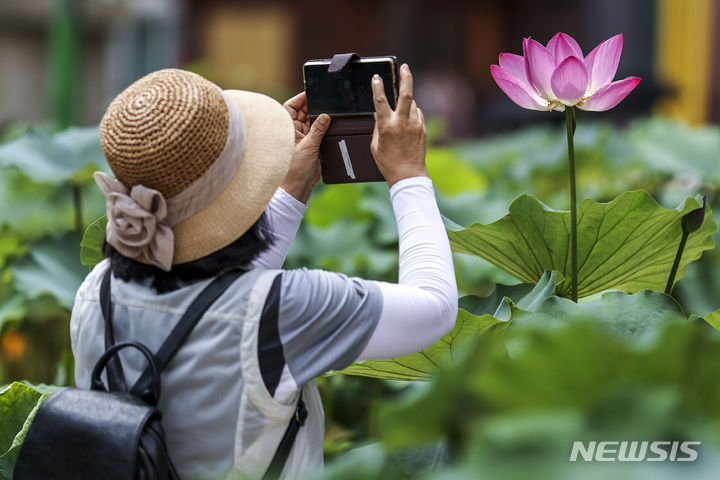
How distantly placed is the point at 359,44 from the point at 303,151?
979 cm

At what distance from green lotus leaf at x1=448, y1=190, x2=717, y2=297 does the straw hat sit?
1.39ft

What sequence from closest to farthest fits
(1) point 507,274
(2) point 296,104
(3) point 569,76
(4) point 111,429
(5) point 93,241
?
(4) point 111,429 → (3) point 569,76 → (2) point 296,104 → (5) point 93,241 → (1) point 507,274

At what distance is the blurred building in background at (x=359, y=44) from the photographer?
519 cm

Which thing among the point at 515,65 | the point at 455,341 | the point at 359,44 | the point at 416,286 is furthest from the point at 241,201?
the point at 359,44

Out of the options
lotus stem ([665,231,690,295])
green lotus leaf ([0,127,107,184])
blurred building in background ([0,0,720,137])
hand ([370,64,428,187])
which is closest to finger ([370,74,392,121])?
hand ([370,64,428,187])

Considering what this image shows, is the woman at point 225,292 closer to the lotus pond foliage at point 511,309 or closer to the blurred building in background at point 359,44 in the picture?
the lotus pond foliage at point 511,309

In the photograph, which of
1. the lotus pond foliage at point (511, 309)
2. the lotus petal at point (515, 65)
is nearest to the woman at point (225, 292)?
the lotus pond foliage at point (511, 309)

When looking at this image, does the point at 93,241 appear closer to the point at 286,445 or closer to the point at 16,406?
the point at 16,406

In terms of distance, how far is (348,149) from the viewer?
118 cm

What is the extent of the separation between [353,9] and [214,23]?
1.80 metres

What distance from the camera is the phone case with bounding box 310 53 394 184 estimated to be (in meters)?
1.16

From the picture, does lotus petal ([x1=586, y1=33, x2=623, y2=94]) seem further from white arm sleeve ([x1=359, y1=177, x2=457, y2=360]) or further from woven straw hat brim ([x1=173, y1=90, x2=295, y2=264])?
woven straw hat brim ([x1=173, y1=90, x2=295, y2=264])

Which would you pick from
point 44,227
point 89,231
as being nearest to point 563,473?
point 89,231

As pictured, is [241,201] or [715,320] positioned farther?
[715,320]
